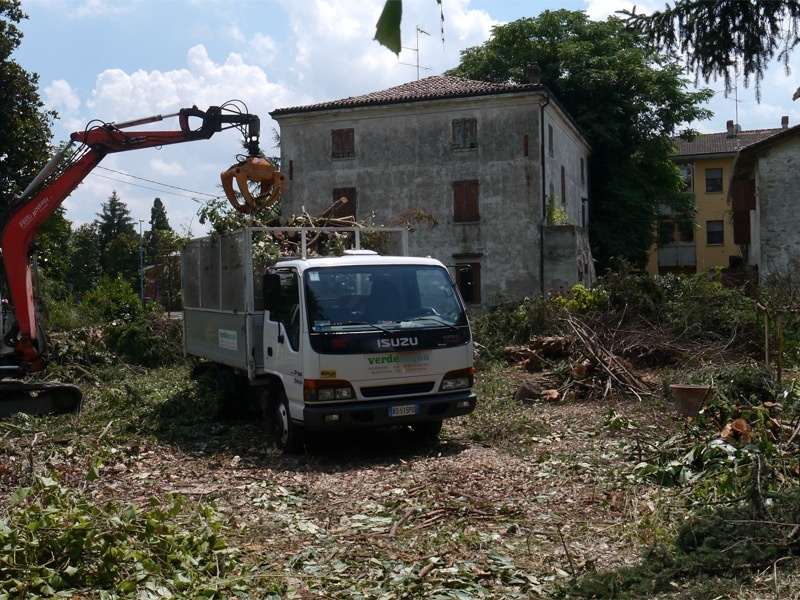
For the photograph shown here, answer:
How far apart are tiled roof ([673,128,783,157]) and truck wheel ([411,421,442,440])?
5087cm

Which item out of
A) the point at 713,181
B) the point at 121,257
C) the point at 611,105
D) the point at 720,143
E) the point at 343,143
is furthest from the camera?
the point at 121,257

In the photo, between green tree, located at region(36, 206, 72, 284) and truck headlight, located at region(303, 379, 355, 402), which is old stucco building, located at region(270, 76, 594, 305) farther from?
truck headlight, located at region(303, 379, 355, 402)

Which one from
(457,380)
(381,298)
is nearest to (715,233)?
(457,380)

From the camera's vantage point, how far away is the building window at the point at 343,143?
34250mm

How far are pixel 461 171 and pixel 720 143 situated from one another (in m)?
35.4

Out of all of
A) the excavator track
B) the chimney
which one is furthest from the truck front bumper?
the chimney

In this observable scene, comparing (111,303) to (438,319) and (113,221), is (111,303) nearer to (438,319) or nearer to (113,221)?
(438,319)

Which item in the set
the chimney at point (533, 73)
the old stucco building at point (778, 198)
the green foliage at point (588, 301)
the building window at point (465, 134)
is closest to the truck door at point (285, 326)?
the green foliage at point (588, 301)

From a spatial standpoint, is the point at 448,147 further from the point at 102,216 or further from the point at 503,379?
the point at 102,216

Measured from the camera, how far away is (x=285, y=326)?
33.3 ft

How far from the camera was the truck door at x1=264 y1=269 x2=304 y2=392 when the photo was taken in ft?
32.3

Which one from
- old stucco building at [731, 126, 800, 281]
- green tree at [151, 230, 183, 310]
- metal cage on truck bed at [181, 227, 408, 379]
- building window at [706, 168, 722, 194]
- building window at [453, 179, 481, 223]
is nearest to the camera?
metal cage on truck bed at [181, 227, 408, 379]

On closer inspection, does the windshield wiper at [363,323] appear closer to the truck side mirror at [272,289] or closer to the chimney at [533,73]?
the truck side mirror at [272,289]

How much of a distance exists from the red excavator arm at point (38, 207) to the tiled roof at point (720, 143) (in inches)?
1939
